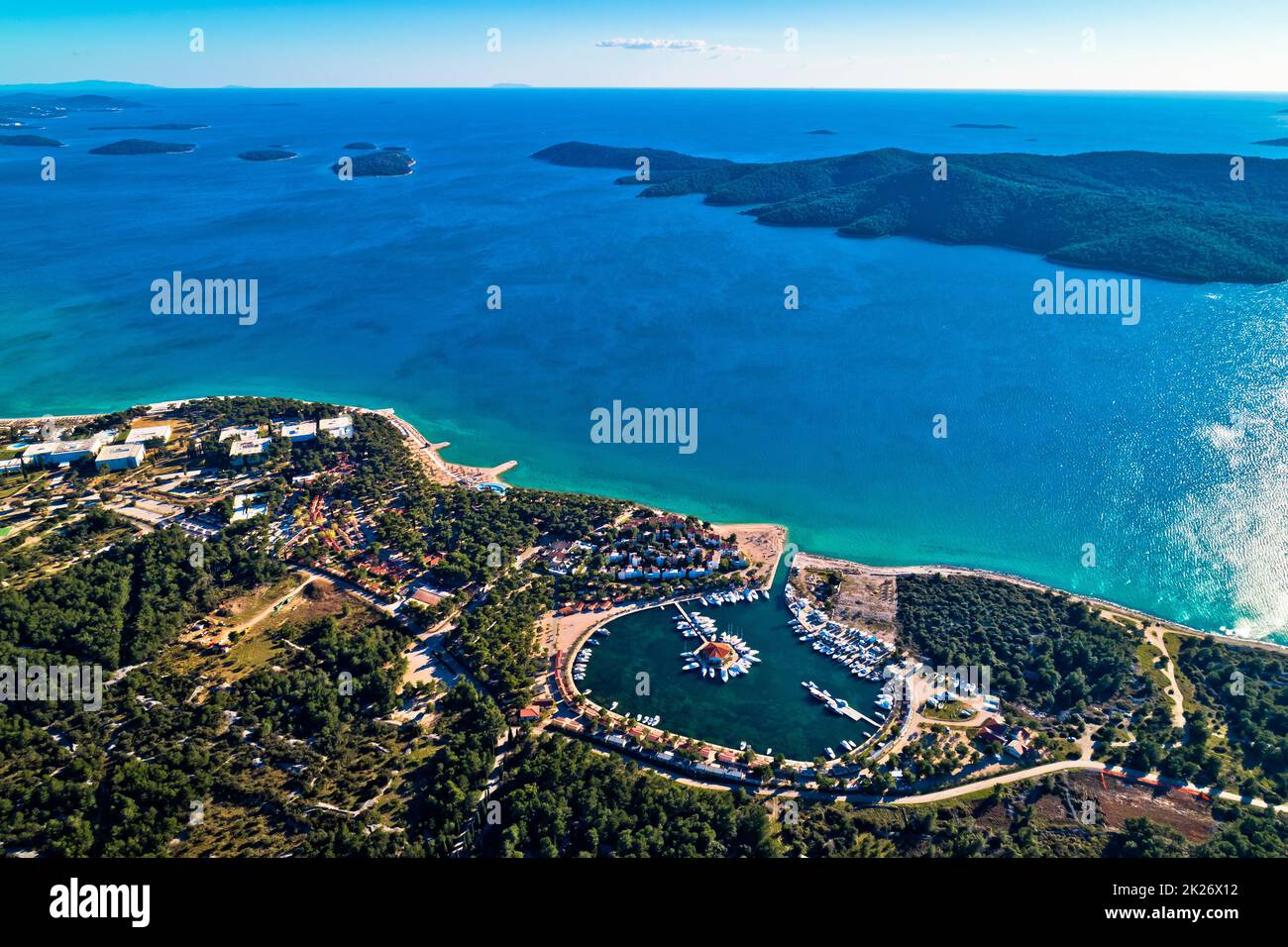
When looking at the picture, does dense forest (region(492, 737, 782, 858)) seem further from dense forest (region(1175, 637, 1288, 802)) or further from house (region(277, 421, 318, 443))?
house (region(277, 421, 318, 443))

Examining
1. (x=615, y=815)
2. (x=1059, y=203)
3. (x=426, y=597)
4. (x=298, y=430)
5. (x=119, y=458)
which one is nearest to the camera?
(x=615, y=815)

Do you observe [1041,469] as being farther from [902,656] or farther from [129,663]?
[129,663]

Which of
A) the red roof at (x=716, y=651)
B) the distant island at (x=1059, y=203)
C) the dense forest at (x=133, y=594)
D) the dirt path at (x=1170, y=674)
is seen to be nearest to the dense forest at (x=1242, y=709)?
the dirt path at (x=1170, y=674)

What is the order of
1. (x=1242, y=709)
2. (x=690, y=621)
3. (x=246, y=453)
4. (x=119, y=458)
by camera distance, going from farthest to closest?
(x=246, y=453) → (x=119, y=458) → (x=690, y=621) → (x=1242, y=709)

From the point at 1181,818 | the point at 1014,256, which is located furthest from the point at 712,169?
the point at 1181,818

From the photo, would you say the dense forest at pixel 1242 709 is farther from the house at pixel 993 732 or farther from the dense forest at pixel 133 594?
the dense forest at pixel 133 594

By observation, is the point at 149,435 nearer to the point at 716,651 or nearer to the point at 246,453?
→ the point at 246,453

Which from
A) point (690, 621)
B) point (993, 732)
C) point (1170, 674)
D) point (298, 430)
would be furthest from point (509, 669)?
point (1170, 674)
